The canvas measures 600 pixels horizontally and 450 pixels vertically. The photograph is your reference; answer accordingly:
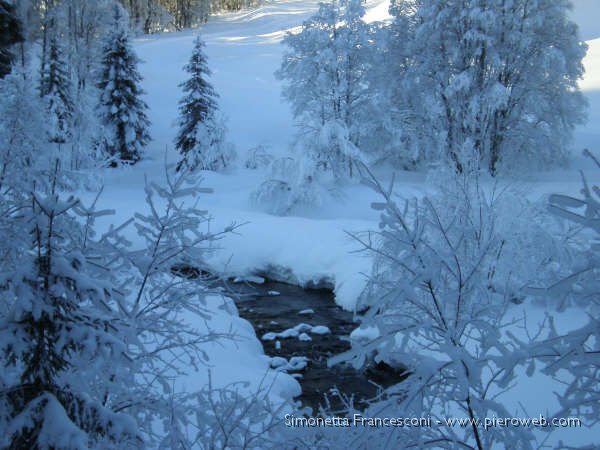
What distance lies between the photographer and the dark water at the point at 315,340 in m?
7.74

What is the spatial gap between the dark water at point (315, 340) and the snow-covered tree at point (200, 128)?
409 inches

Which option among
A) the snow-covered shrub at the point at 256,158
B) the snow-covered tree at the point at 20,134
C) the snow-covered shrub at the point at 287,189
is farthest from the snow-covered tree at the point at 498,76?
the snow-covered tree at the point at 20,134

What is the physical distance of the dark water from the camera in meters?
7.74

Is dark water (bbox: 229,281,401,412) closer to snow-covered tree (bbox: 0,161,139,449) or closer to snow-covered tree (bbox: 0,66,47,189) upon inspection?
snow-covered tree (bbox: 0,66,47,189)

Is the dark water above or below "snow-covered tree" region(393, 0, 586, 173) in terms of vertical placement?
below

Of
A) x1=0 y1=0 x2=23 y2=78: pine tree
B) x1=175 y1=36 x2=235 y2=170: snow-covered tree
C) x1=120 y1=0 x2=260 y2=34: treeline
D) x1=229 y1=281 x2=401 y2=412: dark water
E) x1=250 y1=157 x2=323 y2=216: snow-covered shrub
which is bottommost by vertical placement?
x1=229 y1=281 x2=401 y2=412: dark water

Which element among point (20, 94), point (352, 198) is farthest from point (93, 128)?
point (20, 94)

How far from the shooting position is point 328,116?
19484 millimetres

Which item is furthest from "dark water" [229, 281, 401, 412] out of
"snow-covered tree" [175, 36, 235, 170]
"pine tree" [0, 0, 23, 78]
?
"snow-covered tree" [175, 36, 235, 170]

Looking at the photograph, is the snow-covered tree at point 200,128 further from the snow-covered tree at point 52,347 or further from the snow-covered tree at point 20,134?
the snow-covered tree at point 52,347

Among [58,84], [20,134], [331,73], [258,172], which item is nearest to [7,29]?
[20,134]

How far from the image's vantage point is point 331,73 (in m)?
19.1

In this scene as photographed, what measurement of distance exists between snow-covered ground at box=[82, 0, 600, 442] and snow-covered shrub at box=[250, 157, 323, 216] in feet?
1.54

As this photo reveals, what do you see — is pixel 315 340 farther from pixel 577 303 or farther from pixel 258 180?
pixel 258 180
